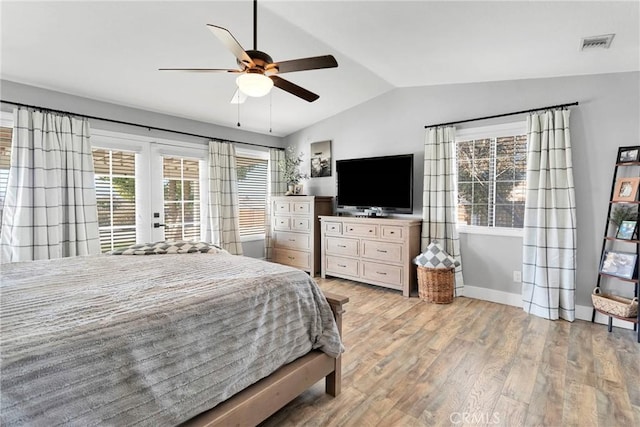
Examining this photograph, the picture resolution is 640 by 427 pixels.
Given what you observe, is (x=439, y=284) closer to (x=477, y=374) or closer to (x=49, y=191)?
(x=477, y=374)

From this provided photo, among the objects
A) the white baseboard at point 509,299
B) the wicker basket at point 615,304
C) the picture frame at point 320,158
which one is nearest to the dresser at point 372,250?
the white baseboard at point 509,299

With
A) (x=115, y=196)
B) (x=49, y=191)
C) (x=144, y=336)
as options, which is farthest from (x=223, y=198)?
(x=144, y=336)

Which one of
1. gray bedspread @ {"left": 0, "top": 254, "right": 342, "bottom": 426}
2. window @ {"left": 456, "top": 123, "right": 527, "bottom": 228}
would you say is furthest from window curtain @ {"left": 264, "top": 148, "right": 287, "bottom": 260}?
gray bedspread @ {"left": 0, "top": 254, "right": 342, "bottom": 426}

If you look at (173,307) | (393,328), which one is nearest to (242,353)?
(173,307)

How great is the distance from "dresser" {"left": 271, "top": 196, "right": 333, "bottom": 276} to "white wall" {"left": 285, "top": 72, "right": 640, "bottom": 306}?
491 millimetres

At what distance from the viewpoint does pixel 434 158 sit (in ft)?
12.9

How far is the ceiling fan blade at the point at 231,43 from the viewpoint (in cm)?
173

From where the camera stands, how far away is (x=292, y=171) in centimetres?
541

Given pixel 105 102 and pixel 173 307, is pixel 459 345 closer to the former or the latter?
pixel 173 307

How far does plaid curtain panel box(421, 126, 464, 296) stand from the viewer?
3.84 m

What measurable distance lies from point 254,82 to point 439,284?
2.88m

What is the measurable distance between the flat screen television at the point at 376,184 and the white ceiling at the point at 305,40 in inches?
42.6

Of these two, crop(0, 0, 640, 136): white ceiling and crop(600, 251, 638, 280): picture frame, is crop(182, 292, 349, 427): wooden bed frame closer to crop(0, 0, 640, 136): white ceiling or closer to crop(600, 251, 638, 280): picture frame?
crop(0, 0, 640, 136): white ceiling

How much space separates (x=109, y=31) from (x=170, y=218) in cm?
232
